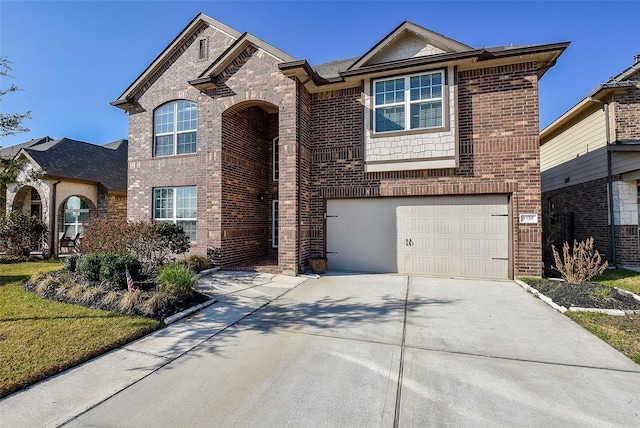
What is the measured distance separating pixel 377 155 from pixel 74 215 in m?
15.8

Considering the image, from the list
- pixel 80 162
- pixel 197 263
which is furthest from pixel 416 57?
pixel 80 162

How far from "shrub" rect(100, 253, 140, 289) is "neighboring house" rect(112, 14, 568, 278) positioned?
3.01m

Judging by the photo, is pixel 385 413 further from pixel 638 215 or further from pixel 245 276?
pixel 638 215

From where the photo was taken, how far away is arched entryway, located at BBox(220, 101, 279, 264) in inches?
379

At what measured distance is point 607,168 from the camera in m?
9.95

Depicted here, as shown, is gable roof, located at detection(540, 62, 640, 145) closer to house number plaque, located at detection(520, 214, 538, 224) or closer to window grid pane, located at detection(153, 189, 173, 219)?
house number plaque, located at detection(520, 214, 538, 224)

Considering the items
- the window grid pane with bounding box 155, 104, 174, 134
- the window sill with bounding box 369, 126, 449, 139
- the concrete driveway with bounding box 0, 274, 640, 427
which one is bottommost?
the concrete driveway with bounding box 0, 274, 640, 427

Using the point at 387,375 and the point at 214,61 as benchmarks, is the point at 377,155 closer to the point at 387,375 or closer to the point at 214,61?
the point at 214,61

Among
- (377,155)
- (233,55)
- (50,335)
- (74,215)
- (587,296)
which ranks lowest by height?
(50,335)

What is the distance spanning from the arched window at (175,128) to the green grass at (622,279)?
13.1 metres

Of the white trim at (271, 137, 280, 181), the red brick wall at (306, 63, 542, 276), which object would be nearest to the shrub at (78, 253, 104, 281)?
the red brick wall at (306, 63, 542, 276)

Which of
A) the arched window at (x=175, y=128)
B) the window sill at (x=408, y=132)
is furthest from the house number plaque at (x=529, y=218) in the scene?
the arched window at (x=175, y=128)

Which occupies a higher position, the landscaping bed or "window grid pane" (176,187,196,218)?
"window grid pane" (176,187,196,218)

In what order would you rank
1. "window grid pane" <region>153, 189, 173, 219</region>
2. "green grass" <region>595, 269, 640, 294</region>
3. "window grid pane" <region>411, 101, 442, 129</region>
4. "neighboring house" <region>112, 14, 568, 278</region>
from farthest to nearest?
"window grid pane" <region>153, 189, 173, 219</region>
"window grid pane" <region>411, 101, 442, 129</region>
"neighboring house" <region>112, 14, 568, 278</region>
"green grass" <region>595, 269, 640, 294</region>
